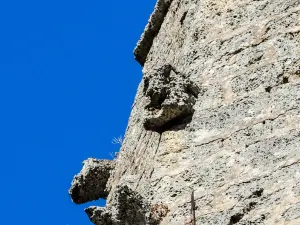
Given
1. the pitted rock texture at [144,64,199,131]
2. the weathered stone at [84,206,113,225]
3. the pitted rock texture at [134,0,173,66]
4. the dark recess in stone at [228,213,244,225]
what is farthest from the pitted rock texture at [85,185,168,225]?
the pitted rock texture at [134,0,173,66]

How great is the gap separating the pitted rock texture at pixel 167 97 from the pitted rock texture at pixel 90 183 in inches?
38.5

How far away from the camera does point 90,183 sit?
7.05 meters

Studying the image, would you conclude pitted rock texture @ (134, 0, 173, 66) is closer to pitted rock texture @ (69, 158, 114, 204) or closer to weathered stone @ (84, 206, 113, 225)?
pitted rock texture @ (69, 158, 114, 204)

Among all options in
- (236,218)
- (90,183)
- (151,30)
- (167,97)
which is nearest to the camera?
(236,218)

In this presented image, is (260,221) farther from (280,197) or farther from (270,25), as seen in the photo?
(270,25)

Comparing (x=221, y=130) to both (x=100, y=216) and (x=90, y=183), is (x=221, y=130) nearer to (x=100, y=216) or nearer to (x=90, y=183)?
(x=100, y=216)

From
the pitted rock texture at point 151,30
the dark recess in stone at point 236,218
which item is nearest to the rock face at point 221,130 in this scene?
the dark recess in stone at point 236,218

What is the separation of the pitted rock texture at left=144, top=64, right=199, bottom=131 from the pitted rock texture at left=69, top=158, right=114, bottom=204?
0.98 metres

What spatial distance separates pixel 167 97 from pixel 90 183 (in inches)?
46.4

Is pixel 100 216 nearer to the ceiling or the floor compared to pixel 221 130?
nearer to the floor

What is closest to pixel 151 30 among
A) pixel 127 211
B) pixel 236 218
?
pixel 127 211

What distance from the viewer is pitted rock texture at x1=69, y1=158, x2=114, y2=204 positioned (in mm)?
7062

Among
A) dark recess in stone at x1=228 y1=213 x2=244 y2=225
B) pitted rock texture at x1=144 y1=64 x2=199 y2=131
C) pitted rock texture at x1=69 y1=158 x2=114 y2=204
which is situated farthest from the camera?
pitted rock texture at x1=69 y1=158 x2=114 y2=204

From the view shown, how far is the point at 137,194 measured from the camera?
18.1 ft
